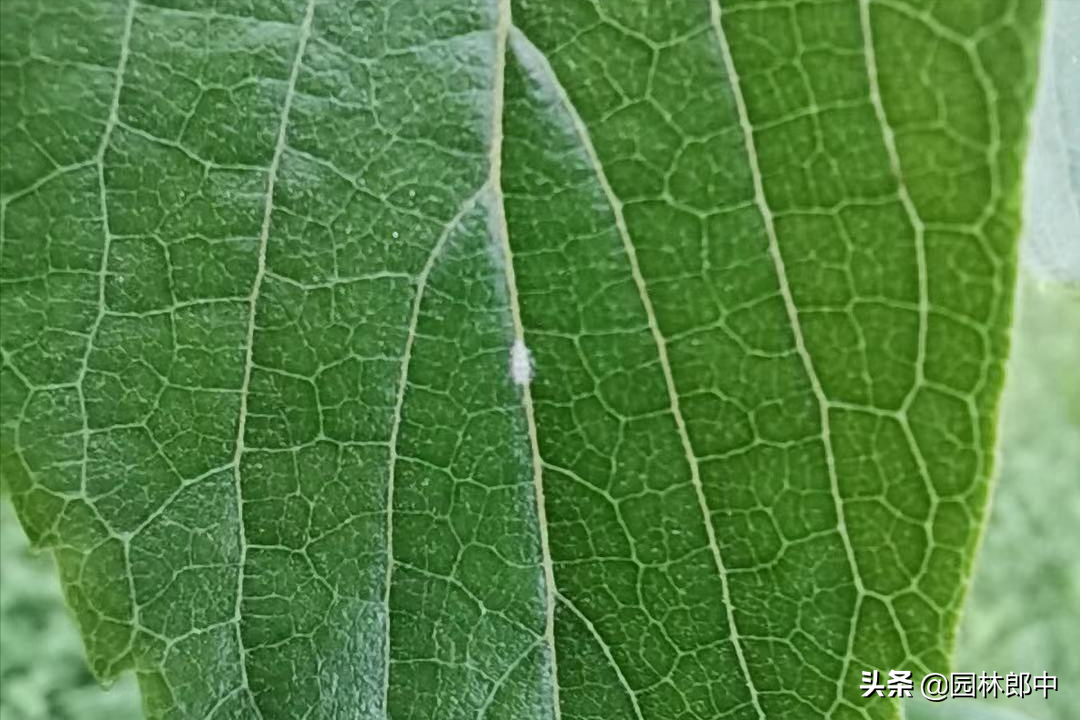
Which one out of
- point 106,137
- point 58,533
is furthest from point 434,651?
point 106,137

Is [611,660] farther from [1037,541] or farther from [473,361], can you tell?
[1037,541]

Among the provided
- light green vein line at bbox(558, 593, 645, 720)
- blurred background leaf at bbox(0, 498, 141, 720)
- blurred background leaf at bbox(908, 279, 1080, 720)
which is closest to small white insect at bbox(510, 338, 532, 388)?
light green vein line at bbox(558, 593, 645, 720)

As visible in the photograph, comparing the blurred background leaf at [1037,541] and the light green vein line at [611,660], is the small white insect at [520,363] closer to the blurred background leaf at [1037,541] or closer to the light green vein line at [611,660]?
the light green vein line at [611,660]

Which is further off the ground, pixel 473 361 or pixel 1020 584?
pixel 473 361

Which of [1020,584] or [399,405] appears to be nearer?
[399,405]

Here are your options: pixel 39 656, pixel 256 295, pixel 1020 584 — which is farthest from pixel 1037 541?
pixel 256 295
